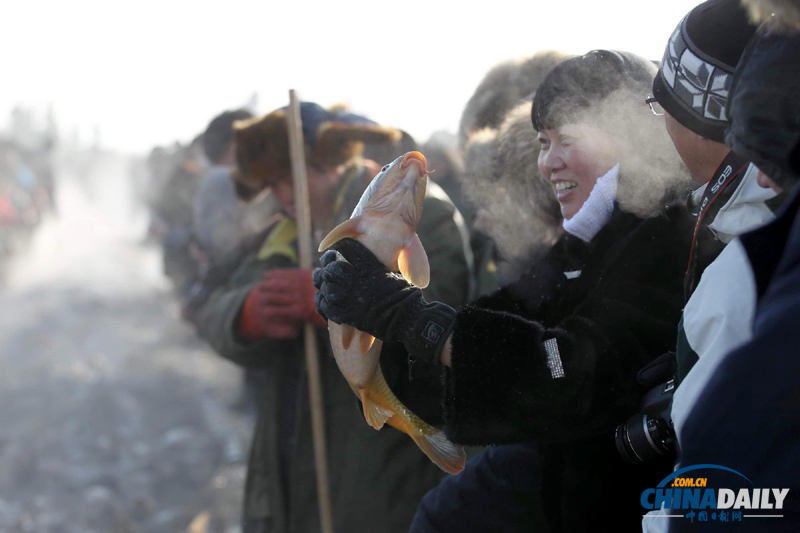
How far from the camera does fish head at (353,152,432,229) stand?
1.65 meters

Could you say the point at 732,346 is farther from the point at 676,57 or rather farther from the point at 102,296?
the point at 102,296

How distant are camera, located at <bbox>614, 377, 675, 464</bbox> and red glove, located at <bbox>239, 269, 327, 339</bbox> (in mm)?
1600

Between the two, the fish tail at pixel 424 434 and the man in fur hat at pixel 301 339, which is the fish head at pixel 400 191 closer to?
the fish tail at pixel 424 434

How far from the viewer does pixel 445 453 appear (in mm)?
1690

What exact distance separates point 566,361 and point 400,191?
0.55 meters

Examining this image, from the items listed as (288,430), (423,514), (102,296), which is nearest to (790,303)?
(423,514)

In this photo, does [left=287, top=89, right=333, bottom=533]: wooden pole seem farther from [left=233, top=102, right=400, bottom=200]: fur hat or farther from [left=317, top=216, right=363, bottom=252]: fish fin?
[left=317, top=216, right=363, bottom=252]: fish fin

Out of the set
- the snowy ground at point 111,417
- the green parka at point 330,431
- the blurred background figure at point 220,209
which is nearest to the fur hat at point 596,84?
the green parka at point 330,431

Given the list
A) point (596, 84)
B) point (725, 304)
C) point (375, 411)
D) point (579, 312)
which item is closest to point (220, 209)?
point (375, 411)

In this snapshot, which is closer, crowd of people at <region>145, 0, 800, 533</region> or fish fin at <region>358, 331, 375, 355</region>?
crowd of people at <region>145, 0, 800, 533</region>

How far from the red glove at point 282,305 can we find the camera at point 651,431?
5.25 ft

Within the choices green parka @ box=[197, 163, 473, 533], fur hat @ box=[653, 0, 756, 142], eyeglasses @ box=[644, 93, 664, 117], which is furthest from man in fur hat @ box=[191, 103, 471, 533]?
fur hat @ box=[653, 0, 756, 142]

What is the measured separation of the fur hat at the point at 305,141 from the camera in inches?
118

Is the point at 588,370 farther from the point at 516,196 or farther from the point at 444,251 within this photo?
the point at 444,251
